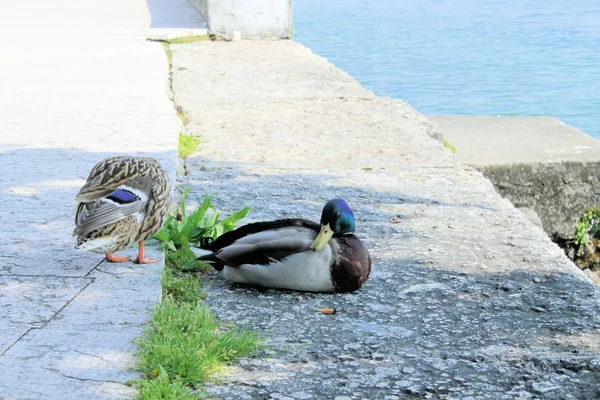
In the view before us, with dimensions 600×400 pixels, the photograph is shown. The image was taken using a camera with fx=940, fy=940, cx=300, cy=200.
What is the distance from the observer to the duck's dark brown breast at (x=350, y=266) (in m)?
3.76

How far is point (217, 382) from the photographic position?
3000mm

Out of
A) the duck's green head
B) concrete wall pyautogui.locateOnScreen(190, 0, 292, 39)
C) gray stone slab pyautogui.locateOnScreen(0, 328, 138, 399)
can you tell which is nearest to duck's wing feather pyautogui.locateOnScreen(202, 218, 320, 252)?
the duck's green head

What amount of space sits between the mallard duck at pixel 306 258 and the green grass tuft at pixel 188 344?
0.37 meters

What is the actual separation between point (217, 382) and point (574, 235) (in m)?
4.93

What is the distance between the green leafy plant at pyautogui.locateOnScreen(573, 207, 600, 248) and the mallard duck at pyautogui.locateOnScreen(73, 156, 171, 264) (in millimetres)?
4271

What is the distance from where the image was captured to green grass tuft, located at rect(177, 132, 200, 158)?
6098 mm

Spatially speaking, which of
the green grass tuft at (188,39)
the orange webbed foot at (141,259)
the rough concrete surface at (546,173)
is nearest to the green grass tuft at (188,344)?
the orange webbed foot at (141,259)

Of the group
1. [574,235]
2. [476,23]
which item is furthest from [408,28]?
[574,235]

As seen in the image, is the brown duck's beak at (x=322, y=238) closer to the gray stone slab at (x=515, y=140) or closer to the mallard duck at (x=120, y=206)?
the mallard duck at (x=120, y=206)

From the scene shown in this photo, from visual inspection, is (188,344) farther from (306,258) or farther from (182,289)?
(306,258)

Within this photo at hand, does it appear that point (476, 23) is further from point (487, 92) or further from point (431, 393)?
point (431, 393)

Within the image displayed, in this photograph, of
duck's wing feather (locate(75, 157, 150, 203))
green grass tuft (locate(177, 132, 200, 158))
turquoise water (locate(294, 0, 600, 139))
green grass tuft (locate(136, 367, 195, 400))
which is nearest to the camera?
green grass tuft (locate(136, 367, 195, 400))

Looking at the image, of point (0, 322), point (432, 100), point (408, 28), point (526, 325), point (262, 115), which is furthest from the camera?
point (408, 28)

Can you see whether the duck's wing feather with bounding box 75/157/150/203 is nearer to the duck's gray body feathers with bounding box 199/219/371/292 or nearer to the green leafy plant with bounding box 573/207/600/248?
the duck's gray body feathers with bounding box 199/219/371/292
